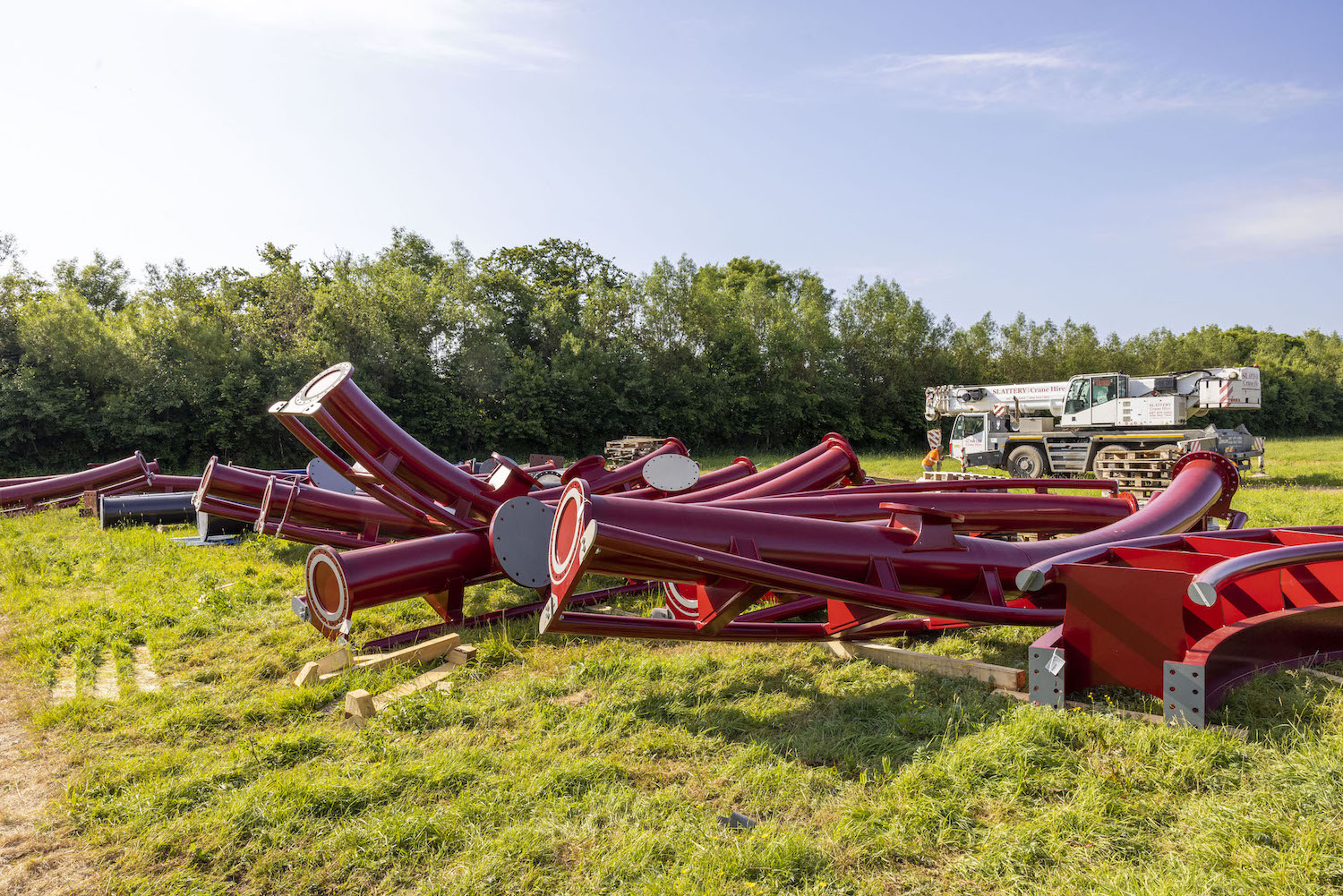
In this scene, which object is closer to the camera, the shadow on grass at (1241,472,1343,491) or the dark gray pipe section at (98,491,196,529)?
the dark gray pipe section at (98,491,196,529)

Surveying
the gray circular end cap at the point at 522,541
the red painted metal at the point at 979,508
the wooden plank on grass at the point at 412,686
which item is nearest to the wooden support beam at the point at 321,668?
the wooden plank on grass at the point at 412,686

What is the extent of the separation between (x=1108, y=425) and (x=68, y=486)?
68.3 feet

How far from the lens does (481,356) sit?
28.9 metres

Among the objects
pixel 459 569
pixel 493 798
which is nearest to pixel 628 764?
pixel 493 798

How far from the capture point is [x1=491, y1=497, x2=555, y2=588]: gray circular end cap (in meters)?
5.17

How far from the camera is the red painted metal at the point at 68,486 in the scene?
1238 cm

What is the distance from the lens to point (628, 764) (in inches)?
133

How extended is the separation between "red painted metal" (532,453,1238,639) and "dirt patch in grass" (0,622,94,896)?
1.91 m

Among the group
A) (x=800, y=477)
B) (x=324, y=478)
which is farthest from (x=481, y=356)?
(x=800, y=477)

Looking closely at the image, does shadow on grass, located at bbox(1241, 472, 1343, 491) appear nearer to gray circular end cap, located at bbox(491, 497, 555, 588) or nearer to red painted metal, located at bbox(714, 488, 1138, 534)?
red painted metal, located at bbox(714, 488, 1138, 534)

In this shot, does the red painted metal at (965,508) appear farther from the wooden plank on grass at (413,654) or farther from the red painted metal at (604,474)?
the wooden plank on grass at (413,654)

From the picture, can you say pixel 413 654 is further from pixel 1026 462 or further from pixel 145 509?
pixel 1026 462

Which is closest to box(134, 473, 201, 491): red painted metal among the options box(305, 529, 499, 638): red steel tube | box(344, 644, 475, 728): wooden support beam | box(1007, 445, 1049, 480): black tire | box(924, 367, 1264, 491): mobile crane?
box(305, 529, 499, 638): red steel tube

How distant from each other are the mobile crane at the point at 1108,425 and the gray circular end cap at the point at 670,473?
11.7 meters
